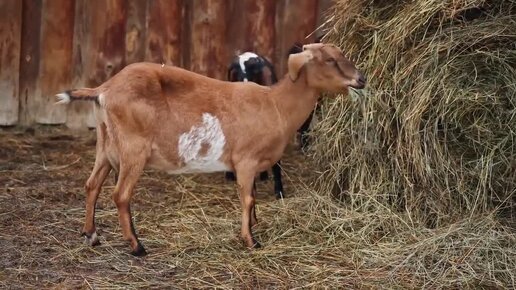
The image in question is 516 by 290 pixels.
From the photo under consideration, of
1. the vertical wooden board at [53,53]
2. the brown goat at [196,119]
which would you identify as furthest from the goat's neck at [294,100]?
the vertical wooden board at [53,53]

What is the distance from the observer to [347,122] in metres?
6.89

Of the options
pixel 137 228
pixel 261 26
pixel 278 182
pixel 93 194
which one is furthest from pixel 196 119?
pixel 261 26

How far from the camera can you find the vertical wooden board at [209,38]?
922 centimetres

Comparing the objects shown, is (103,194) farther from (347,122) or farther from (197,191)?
(347,122)

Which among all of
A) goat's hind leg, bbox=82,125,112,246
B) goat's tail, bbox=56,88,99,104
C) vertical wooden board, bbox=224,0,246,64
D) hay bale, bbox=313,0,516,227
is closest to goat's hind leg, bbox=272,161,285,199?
hay bale, bbox=313,0,516,227

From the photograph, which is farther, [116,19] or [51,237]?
[116,19]

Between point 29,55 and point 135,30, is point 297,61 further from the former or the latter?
point 29,55

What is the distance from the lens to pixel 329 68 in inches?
240

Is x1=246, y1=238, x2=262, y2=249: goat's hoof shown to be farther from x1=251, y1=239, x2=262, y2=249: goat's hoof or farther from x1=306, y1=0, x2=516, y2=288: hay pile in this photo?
x1=306, y1=0, x2=516, y2=288: hay pile

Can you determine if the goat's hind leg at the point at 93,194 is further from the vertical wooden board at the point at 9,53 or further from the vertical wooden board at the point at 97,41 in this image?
the vertical wooden board at the point at 9,53

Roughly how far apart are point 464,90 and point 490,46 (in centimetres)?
35

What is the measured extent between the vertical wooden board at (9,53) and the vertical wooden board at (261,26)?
83.2 inches

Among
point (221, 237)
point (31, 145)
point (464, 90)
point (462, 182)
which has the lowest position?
point (31, 145)

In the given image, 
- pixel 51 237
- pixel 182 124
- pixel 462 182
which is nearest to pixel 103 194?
pixel 51 237
